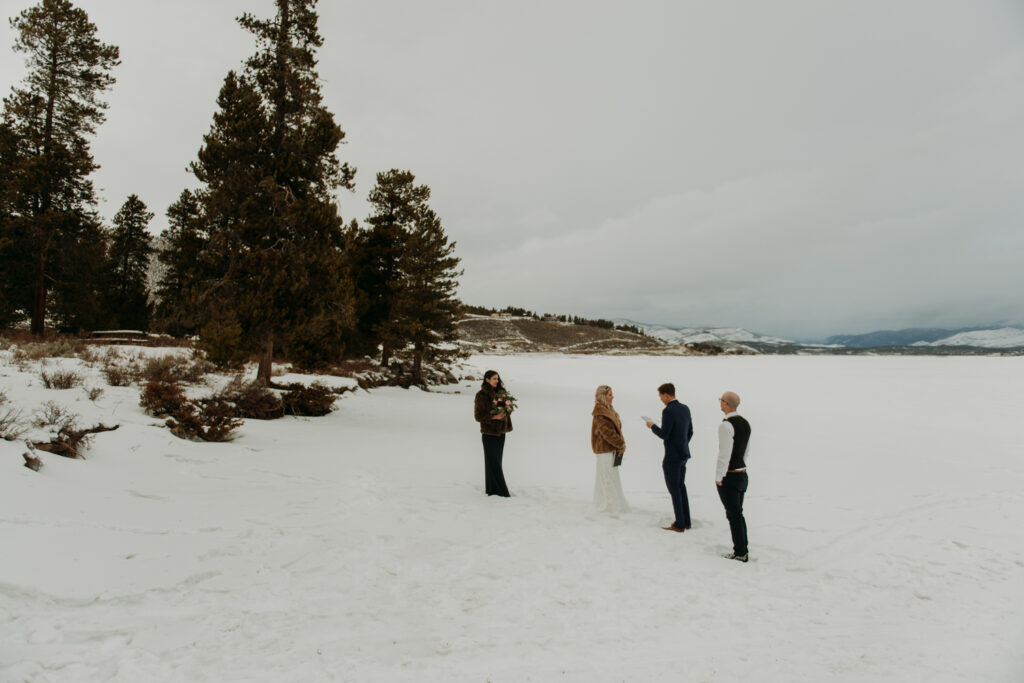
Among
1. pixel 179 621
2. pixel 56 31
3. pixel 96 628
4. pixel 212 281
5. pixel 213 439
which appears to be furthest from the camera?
pixel 56 31

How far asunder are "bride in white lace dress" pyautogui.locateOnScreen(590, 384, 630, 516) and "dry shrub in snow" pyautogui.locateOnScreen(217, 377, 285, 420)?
10.2m

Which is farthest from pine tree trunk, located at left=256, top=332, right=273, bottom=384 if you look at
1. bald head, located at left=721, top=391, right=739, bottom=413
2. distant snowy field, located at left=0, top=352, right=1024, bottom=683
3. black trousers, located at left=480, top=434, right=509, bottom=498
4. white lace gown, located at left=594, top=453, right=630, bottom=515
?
bald head, located at left=721, top=391, right=739, bottom=413

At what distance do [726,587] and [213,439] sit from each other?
1019 centimetres

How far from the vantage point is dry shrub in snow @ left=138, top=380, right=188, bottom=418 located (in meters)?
10.3

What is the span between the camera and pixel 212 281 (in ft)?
45.4

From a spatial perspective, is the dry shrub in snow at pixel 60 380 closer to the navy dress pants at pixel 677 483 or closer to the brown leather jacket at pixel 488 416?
the brown leather jacket at pixel 488 416

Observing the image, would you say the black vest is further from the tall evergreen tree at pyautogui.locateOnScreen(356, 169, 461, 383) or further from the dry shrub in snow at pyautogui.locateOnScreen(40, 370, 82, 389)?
the tall evergreen tree at pyautogui.locateOnScreen(356, 169, 461, 383)

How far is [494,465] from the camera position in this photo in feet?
28.5

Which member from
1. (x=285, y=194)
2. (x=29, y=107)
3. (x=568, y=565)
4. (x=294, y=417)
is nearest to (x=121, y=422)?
(x=294, y=417)

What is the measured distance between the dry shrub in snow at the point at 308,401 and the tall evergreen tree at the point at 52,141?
1489 cm

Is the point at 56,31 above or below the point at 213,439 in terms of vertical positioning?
above

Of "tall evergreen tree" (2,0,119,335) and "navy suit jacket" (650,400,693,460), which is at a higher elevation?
"tall evergreen tree" (2,0,119,335)

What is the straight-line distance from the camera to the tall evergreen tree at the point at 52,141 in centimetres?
1948

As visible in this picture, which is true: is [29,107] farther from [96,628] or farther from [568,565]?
[568,565]
